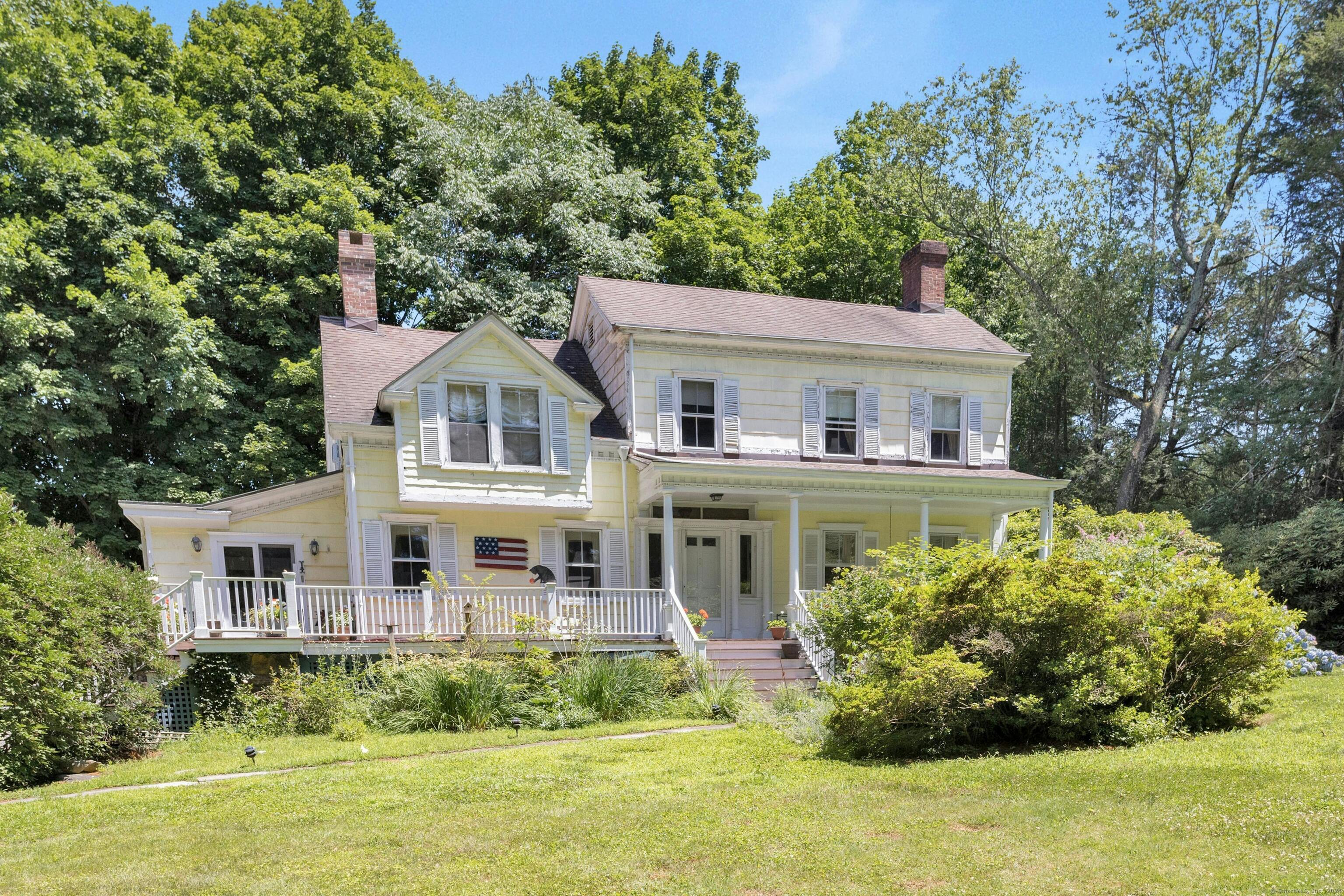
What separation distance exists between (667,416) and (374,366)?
601 centimetres

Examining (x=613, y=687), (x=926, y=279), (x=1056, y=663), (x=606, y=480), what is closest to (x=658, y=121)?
(x=926, y=279)

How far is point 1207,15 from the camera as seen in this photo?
77.6 feet

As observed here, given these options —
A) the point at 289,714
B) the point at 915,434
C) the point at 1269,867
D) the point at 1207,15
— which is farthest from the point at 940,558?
the point at 1207,15

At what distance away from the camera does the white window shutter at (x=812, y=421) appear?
17.9 metres

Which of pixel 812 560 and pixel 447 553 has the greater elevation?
pixel 447 553

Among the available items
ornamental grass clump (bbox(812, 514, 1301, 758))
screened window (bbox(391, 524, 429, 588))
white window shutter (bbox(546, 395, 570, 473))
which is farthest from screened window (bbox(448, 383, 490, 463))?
ornamental grass clump (bbox(812, 514, 1301, 758))

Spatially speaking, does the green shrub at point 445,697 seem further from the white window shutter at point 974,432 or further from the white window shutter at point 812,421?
the white window shutter at point 974,432

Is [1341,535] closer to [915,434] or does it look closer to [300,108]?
[915,434]

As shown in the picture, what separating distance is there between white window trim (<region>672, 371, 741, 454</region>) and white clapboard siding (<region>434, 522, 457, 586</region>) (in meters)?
4.86

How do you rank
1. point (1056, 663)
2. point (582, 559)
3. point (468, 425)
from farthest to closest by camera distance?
point (582, 559) < point (468, 425) < point (1056, 663)

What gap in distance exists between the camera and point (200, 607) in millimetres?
12523

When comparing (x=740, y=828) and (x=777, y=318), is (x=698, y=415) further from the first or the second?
(x=740, y=828)

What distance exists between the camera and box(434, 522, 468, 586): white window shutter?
15680 mm

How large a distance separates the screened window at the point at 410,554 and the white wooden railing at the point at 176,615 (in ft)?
11.0
